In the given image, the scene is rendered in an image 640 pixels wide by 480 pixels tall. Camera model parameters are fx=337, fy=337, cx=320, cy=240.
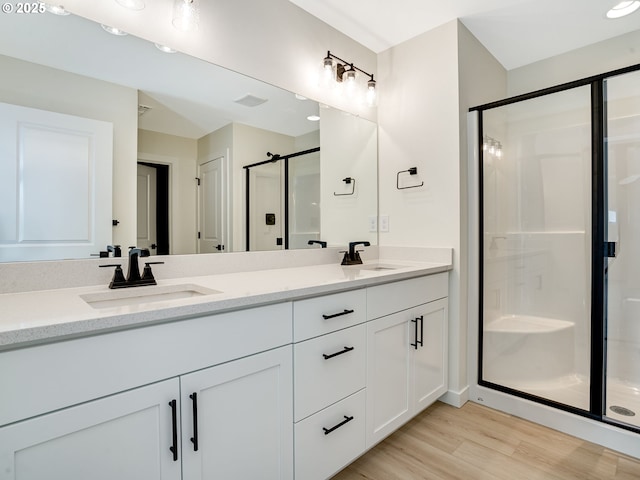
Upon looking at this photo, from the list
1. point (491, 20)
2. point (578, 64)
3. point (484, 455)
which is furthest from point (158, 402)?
point (578, 64)

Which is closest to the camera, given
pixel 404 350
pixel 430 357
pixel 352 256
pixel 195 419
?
pixel 195 419

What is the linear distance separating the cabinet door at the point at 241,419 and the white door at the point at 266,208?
818 mm

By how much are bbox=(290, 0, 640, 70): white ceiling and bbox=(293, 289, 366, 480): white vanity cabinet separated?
1.67 metres

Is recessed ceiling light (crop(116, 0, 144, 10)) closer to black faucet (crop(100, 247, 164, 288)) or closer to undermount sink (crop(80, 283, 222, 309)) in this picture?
black faucet (crop(100, 247, 164, 288))

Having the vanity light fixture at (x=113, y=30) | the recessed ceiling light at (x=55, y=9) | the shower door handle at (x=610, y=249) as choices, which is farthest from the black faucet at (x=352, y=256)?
the recessed ceiling light at (x=55, y=9)

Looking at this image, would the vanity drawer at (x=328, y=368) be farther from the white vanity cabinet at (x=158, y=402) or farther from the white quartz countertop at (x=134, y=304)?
the white quartz countertop at (x=134, y=304)

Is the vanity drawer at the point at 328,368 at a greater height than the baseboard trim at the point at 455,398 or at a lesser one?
greater

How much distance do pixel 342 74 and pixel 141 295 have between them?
178cm

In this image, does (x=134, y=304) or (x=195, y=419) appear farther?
Result: (x=134, y=304)

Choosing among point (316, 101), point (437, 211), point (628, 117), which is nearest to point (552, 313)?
point (437, 211)

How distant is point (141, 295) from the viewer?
49.9 inches

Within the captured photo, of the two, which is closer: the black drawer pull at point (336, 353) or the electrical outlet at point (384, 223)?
the black drawer pull at point (336, 353)

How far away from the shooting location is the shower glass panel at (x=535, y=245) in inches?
82.0

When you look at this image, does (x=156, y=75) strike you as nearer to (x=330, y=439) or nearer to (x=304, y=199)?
(x=304, y=199)
